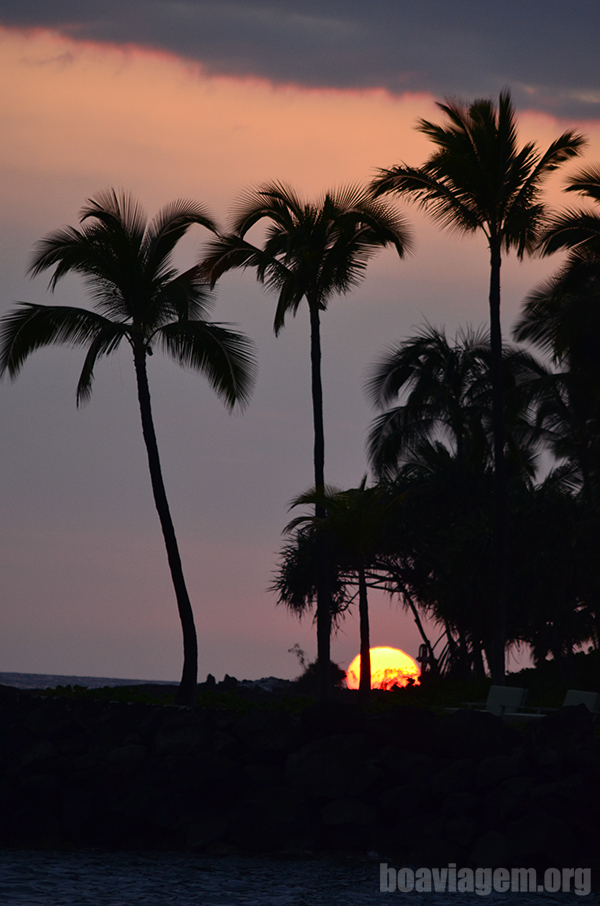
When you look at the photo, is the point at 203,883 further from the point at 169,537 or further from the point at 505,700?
the point at 169,537

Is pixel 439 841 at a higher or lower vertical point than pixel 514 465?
lower

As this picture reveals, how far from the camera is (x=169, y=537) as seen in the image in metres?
22.4

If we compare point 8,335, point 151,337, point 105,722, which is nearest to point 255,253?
point 151,337

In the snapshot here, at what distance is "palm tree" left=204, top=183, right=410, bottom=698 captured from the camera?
2350 centimetres

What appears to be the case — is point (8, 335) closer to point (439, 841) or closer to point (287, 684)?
point (439, 841)

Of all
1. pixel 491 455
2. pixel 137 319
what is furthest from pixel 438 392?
pixel 137 319

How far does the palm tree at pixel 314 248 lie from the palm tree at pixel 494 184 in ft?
3.76

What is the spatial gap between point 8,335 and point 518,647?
19559mm

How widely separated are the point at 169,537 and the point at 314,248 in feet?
23.7

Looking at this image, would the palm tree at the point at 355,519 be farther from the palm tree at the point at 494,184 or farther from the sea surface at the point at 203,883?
the sea surface at the point at 203,883

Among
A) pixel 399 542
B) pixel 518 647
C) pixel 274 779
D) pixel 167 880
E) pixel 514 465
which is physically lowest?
pixel 167 880

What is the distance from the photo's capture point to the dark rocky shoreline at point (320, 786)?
1475cm

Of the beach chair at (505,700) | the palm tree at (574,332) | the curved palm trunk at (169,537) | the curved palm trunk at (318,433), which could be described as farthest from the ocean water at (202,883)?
the palm tree at (574,332)

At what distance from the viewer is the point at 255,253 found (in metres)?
23.6
